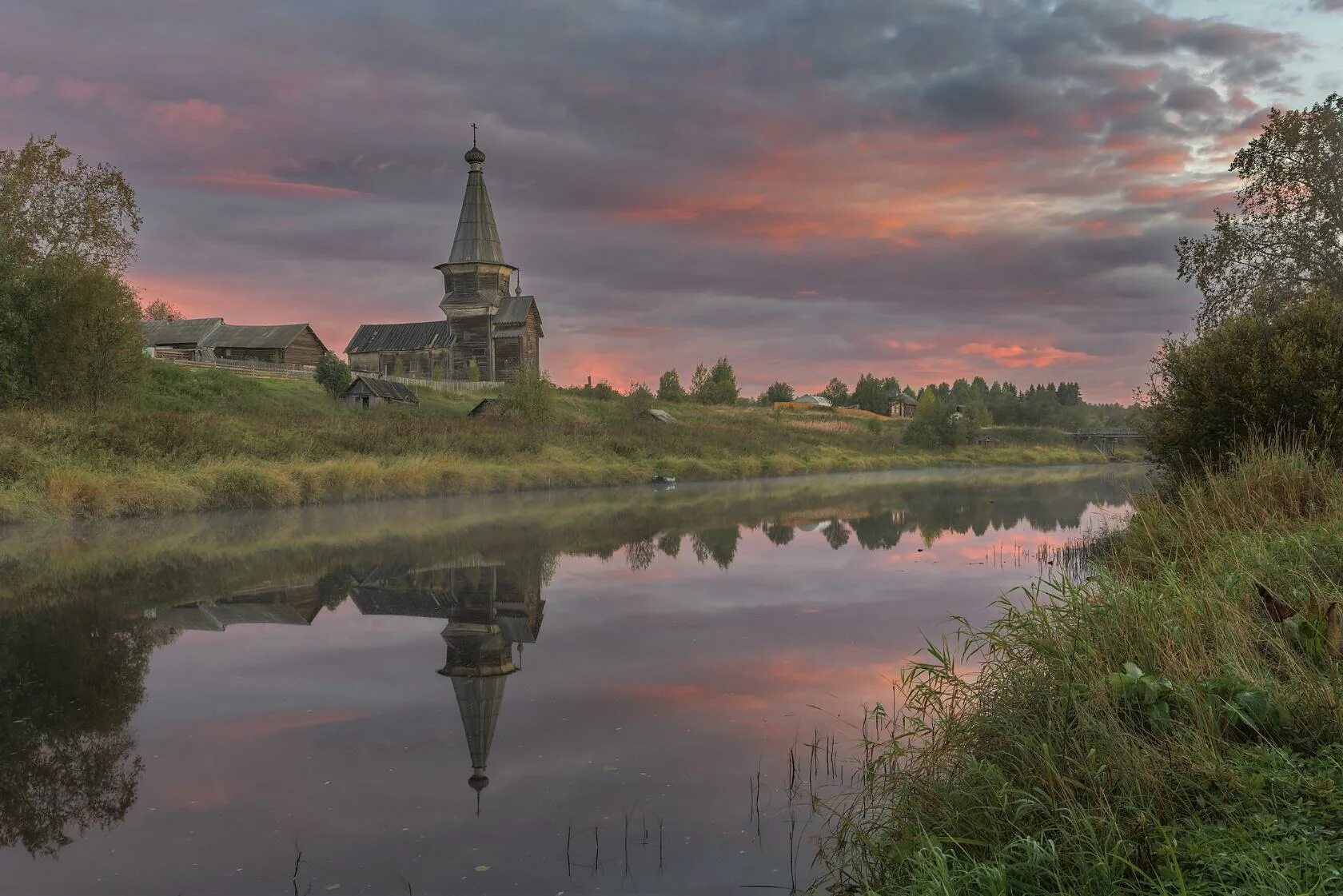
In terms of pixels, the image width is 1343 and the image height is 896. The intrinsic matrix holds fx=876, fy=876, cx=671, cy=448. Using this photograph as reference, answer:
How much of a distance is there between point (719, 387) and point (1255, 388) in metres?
88.5

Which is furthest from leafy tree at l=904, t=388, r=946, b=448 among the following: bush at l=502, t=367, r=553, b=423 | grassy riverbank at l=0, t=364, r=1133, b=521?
bush at l=502, t=367, r=553, b=423

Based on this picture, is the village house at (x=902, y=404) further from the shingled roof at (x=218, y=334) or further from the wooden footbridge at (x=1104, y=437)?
the shingled roof at (x=218, y=334)

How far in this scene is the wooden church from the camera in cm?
6806

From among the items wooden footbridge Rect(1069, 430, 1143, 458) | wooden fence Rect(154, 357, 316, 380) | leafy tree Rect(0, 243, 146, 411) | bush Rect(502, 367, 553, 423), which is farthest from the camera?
wooden footbridge Rect(1069, 430, 1143, 458)

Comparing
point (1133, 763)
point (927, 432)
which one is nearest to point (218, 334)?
point (927, 432)

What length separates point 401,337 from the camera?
2906 inches

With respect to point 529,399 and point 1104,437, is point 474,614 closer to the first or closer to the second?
point 529,399

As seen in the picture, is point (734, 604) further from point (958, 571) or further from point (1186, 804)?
point (1186, 804)

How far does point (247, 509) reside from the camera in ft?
84.9

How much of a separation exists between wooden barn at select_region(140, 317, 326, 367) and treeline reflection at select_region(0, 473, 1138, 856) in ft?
132

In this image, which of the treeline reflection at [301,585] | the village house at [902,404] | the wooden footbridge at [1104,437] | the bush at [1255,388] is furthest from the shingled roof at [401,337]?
the village house at [902,404]

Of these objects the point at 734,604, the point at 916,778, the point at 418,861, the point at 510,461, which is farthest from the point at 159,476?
the point at 916,778

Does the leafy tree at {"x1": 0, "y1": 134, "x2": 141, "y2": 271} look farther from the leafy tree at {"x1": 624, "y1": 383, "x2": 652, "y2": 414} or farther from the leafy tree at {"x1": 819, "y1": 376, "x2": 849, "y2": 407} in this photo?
the leafy tree at {"x1": 819, "y1": 376, "x2": 849, "y2": 407}

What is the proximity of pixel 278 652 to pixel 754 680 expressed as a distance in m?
5.69
